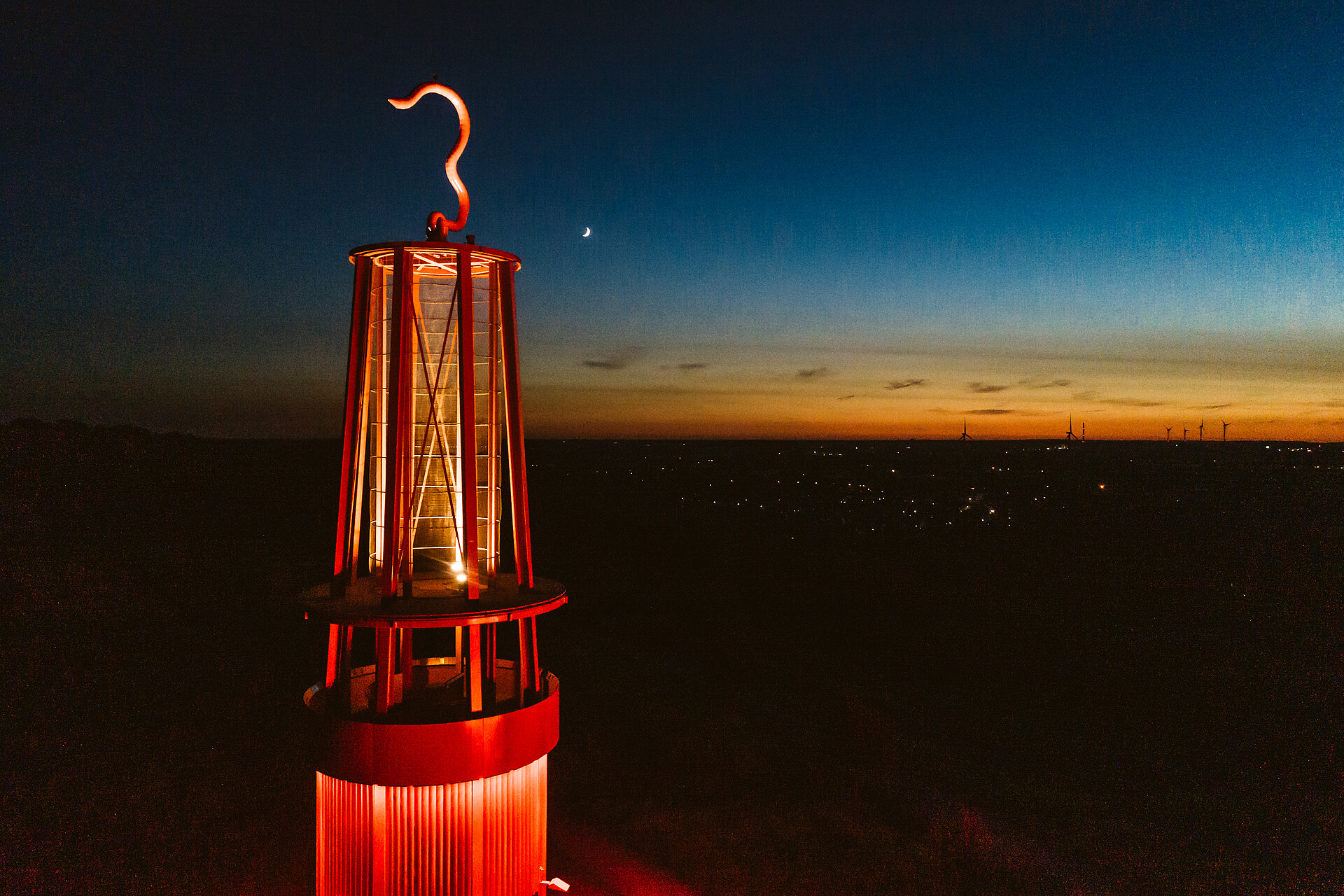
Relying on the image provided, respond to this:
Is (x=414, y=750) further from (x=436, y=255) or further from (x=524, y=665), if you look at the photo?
(x=436, y=255)

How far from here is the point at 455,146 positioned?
8094 mm

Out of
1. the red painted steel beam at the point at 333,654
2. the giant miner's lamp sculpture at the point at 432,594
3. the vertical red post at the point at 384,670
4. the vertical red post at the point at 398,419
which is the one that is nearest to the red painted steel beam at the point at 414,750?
the giant miner's lamp sculpture at the point at 432,594

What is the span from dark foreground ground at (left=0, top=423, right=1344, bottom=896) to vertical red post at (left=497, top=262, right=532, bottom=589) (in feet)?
8.82

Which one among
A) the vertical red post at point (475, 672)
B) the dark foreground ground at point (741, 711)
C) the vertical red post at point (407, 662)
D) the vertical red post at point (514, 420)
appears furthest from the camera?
the dark foreground ground at point (741, 711)

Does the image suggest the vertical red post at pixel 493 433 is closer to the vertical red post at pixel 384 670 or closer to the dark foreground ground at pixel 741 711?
the vertical red post at pixel 384 670

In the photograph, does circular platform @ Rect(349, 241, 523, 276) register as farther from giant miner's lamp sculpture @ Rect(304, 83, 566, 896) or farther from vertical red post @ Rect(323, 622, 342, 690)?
vertical red post @ Rect(323, 622, 342, 690)

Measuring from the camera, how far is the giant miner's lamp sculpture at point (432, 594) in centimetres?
699

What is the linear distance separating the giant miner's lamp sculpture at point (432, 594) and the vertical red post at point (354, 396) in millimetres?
19

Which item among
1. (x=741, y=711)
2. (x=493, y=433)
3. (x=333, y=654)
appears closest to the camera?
(x=333, y=654)

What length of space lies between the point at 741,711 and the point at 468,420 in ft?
46.0

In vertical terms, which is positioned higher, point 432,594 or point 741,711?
point 432,594

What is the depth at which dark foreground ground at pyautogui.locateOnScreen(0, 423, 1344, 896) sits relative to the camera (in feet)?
42.1

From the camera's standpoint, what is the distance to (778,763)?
16.5m

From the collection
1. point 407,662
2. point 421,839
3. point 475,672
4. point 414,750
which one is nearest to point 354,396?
point 407,662
